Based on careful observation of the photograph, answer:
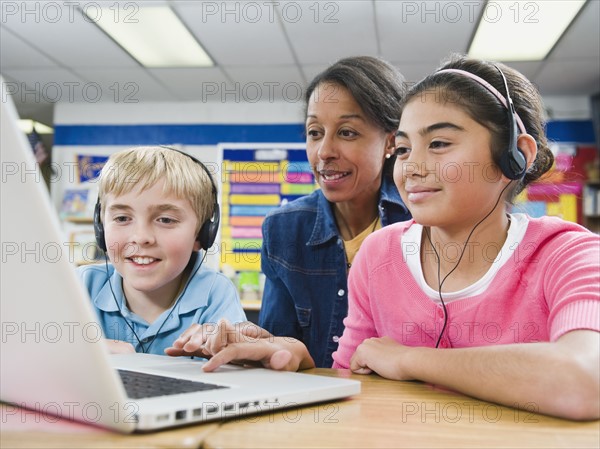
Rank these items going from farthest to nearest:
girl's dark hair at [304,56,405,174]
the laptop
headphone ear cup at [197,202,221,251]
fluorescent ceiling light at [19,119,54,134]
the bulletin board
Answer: fluorescent ceiling light at [19,119,54,134], the bulletin board, girl's dark hair at [304,56,405,174], headphone ear cup at [197,202,221,251], the laptop

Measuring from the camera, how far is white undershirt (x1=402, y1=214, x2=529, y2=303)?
106cm

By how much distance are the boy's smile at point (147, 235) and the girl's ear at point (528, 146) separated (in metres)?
0.72

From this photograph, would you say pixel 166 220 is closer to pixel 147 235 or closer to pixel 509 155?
pixel 147 235

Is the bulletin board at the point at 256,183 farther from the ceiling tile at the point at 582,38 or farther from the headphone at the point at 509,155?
the headphone at the point at 509,155

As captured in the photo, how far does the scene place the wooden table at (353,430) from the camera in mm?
491

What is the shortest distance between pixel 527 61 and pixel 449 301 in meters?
4.17

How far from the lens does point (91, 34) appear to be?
4223 mm

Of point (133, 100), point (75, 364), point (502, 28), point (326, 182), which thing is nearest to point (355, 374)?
point (75, 364)

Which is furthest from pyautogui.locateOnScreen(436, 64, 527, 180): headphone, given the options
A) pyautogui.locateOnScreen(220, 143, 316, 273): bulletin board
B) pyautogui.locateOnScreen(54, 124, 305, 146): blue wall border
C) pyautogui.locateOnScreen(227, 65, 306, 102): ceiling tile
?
pyautogui.locateOnScreen(54, 124, 305, 146): blue wall border

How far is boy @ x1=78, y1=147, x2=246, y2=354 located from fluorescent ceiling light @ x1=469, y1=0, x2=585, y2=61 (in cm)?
283

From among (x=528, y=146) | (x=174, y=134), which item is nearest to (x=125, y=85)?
(x=174, y=134)

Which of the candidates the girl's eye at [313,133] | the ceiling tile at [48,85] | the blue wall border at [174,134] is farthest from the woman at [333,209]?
the blue wall border at [174,134]

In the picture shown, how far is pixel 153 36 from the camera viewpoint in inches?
167

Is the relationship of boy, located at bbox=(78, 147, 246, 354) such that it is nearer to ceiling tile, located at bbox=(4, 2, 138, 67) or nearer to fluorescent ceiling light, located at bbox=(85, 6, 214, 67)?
fluorescent ceiling light, located at bbox=(85, 6, 214, 67)
